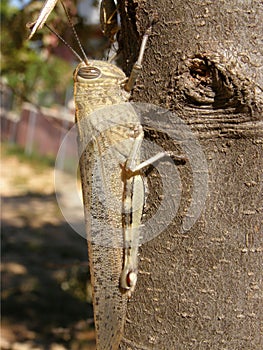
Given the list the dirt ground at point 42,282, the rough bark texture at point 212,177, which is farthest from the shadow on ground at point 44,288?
the rough bark texture at point 212,177

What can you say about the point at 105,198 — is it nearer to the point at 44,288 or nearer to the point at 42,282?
the point at 44,288

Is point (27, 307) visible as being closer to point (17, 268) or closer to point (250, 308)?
point (17, 268)

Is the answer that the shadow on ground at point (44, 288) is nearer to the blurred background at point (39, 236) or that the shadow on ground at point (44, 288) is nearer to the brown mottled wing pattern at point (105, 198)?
the blurred background at point (39, 236)

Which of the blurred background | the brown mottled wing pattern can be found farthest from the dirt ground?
the brown mottled wing pattern

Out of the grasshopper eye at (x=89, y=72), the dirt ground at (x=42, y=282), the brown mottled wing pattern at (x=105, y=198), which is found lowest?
the dirt ground at (x=42, y=282)

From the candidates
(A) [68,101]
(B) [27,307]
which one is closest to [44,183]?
(A) [68,101]

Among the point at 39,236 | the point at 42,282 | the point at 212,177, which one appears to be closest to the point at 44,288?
the point at 42,282
